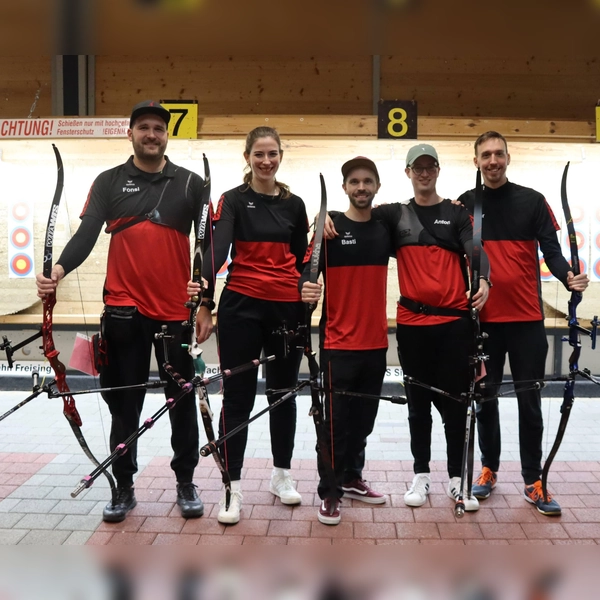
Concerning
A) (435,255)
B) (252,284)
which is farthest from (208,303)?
(435,255)

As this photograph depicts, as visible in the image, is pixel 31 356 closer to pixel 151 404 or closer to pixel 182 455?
pixel 151 404

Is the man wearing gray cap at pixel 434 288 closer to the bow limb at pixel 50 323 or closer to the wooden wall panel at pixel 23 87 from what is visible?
the bow limb at pixel 50 323

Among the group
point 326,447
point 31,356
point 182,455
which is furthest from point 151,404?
point 326,447

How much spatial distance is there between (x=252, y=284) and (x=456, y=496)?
4.26ft

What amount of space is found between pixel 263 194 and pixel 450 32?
1901 mm

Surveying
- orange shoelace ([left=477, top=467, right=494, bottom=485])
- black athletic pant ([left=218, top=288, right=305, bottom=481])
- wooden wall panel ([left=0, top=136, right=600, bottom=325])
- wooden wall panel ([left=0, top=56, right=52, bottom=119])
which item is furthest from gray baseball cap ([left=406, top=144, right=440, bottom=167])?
wooden wall panel ([left=0, top=56, right=52, bottom=119])

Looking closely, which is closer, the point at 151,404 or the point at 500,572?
the point at 500,572

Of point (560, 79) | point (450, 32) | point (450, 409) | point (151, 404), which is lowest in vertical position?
point (151, 404)

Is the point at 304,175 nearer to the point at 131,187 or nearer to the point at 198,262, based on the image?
the point at 131,187

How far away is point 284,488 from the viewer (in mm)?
2982

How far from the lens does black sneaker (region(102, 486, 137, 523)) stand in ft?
8.94

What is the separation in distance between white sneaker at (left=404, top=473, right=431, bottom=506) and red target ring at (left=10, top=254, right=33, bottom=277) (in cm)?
400

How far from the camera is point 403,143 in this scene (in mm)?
5156

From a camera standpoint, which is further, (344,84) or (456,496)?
(344,84)
